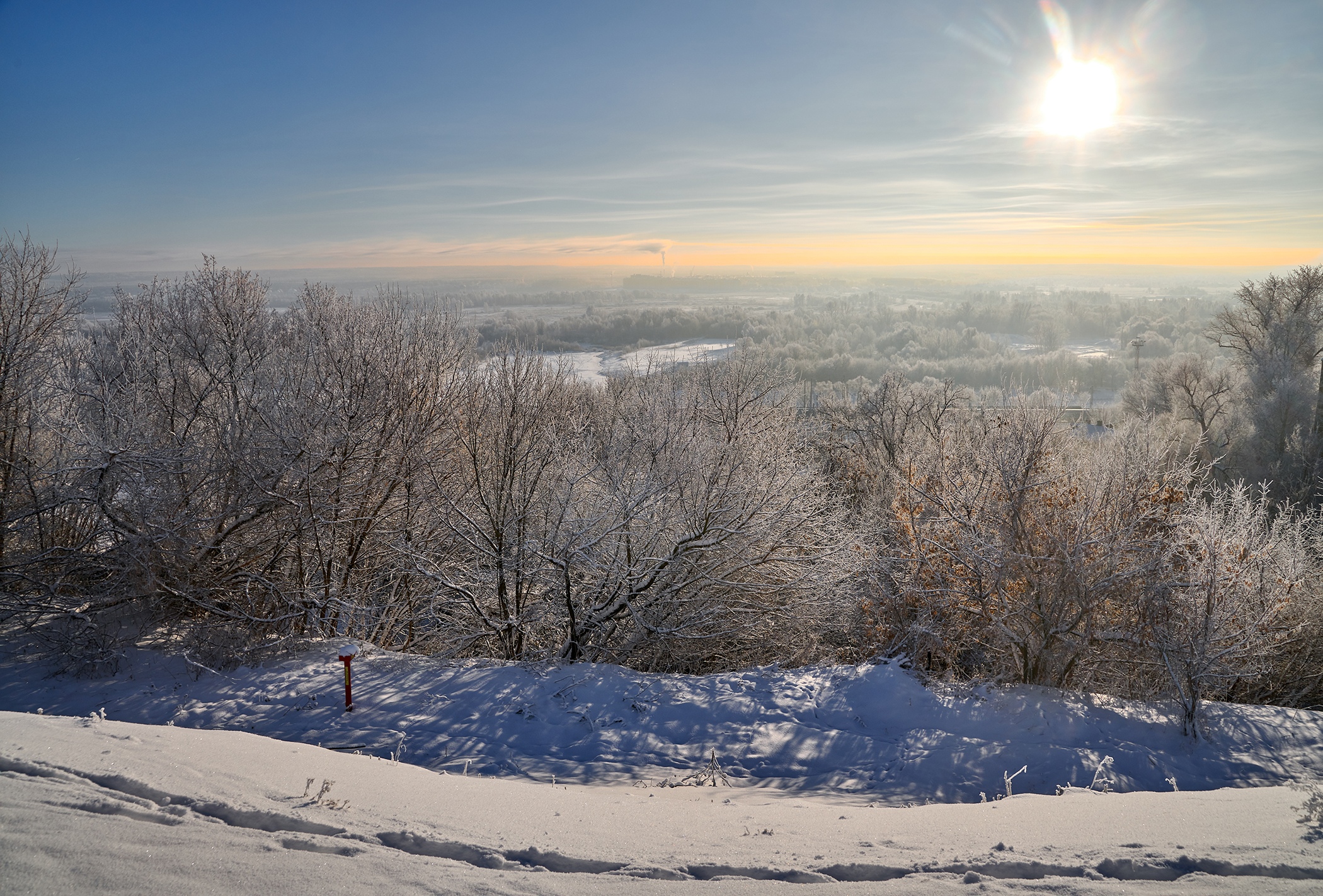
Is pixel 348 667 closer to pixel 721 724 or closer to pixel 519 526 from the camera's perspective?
pixel 721 724

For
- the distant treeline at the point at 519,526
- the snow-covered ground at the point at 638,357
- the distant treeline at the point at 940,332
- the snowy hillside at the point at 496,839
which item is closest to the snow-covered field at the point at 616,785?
the snowy hillside at the point at 496,839

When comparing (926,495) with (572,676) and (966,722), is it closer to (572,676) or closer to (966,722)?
(966,722)

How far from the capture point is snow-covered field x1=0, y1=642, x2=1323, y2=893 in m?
3.53

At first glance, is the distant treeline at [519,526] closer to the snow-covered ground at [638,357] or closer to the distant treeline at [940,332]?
the snow-covered ground at [638,357]

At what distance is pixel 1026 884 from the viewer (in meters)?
3.61

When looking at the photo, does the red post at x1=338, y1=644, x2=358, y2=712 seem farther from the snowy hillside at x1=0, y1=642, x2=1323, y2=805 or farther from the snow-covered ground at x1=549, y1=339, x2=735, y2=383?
the snow-covered ground at x1=549, y1=339, x2=735, y2=383

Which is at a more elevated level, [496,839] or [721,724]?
[496,839]

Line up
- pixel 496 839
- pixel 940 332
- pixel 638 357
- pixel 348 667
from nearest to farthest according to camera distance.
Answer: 1. pixel 496 839
2. pixel 348 667
3. pixel 638 357
4. pixel 940 332

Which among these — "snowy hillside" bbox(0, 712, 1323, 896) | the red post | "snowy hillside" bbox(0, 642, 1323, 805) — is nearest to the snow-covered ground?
"snowy hillside" bbox(0, 642, 1323, 805)

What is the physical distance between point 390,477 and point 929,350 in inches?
3026

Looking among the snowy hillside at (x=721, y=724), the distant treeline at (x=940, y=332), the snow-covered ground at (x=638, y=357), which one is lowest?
the snowy hillside at (x=721, y=724)

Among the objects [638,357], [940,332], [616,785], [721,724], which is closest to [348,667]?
[616,785]

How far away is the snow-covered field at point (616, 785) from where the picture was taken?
11.6 ft

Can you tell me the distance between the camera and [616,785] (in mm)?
6316
